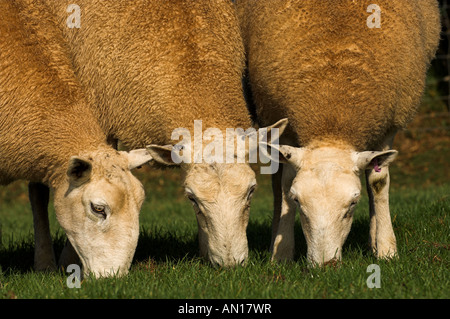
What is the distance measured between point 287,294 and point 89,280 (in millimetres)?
1386

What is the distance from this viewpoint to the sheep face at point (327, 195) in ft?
15.6

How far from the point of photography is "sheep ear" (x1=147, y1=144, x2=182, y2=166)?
16.3ft

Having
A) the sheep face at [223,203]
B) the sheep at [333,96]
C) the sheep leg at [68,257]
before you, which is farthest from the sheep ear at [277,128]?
the sheep leg at [68,257]

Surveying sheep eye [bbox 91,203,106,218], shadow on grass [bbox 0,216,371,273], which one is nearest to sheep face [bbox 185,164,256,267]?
sheep eye [bbox 91,203,106,218]

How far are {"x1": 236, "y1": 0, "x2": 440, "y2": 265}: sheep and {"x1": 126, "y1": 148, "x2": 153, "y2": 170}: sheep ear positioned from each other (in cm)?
101

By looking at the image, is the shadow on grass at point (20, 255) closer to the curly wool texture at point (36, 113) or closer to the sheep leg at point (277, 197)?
the curly wool texture at point (36, 113)

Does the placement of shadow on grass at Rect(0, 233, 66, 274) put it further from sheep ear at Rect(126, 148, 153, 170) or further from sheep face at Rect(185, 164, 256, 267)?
sheep face at Rect(185, 164, 256, 267)

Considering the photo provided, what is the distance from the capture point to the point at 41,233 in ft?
20.5

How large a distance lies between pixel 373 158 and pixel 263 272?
1198mm

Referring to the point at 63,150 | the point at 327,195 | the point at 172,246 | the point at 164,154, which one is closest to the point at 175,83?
the point at 164,154

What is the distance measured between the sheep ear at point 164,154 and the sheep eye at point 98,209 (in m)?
0.56

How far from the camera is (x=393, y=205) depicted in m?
8.05

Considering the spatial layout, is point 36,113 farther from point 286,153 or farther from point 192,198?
point 286,153
